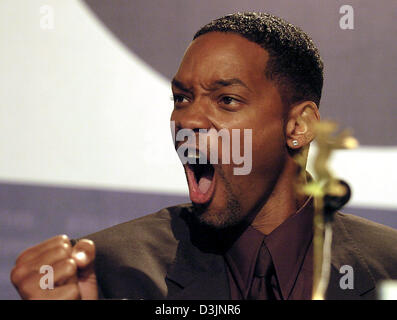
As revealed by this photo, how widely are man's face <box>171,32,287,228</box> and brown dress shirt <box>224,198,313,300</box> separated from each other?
0.08 m

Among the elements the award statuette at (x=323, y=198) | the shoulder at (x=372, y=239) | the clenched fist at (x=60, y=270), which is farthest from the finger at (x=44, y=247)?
the shoulder at (x=372, y=239)

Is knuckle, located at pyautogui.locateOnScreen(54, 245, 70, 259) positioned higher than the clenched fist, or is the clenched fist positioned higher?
knuckle, located at pyautogui.locateOnScreen(54, 245, 70, 259)

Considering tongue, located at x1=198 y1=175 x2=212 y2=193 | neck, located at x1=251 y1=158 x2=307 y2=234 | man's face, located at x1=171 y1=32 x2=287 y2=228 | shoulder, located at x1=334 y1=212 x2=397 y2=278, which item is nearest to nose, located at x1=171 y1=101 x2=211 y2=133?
man's face, located at x1=171 y1=32 x2=287 y2=228

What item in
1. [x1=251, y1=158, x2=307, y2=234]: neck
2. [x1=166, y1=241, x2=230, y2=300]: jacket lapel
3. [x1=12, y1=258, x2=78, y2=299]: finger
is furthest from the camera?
[x1=251, y1=158, x2=307, y2=234]: neck

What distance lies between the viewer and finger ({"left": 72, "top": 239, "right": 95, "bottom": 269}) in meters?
1.20

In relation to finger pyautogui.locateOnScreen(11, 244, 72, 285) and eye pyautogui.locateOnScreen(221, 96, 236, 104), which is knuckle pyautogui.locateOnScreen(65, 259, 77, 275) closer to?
finger pyautogui.locateOnScreen(11, 244, 72, 285)

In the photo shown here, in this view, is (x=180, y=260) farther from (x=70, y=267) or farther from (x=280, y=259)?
(x=70, y=267)

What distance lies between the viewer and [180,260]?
59.3 inches

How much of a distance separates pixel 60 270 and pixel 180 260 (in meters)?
0.42

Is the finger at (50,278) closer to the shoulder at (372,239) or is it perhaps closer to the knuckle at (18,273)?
the knuckle at (18,273)

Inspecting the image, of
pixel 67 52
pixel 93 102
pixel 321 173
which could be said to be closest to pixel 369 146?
pixel 321 173

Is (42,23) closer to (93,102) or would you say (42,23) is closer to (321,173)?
(93,102)
